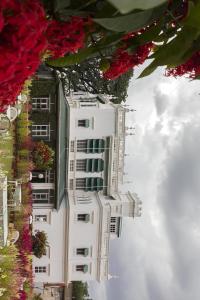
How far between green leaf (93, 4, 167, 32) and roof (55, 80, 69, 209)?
41.2 metres

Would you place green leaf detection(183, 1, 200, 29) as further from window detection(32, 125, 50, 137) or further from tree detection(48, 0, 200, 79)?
window detection(32, 125, 50, 137)

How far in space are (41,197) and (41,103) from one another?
6.92 meters

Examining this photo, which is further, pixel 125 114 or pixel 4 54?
pixel 125 114

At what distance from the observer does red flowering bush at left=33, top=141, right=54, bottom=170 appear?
43.1 m

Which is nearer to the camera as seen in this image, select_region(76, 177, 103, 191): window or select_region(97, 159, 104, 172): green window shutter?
select_region(97, 159, 104, 172): green window shutter

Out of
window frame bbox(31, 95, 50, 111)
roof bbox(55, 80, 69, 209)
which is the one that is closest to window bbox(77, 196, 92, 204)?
roof bbox(55, 80, 69, 209)

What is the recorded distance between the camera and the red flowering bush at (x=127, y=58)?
4.45 m

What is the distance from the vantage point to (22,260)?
26312mm

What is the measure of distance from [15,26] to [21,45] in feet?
0.31

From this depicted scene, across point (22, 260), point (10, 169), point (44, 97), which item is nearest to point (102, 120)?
point (44, 97)

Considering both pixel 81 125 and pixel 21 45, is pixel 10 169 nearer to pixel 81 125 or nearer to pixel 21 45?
pixel 81 125

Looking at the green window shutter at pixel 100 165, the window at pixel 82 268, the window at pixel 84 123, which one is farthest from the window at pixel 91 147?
the window at pixel 82 268

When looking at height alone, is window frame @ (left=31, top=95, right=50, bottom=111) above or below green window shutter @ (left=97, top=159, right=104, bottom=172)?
above

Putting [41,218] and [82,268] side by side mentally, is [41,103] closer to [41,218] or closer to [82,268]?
[41,218]
